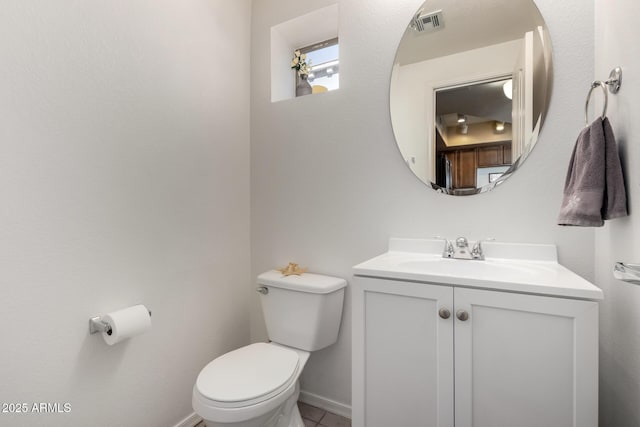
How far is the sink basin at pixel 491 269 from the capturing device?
33.8 inches

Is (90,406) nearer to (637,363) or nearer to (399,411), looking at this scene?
(399,411)

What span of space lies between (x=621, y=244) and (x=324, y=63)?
1.81m

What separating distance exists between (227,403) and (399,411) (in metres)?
0.61

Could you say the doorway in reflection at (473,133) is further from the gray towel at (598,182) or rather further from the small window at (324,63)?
the small window at (324,63)


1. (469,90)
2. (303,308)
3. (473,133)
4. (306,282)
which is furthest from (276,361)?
(469,90)

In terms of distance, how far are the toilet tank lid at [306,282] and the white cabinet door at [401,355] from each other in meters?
0.38

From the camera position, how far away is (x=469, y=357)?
0.93m

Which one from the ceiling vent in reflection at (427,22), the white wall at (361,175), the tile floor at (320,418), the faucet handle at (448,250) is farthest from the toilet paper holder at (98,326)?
the ceiling vent in reflection at (427,22)

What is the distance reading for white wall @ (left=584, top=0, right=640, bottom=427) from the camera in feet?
2.84

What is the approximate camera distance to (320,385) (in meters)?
1.70

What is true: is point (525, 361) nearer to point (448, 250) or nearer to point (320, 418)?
point (448, 250)

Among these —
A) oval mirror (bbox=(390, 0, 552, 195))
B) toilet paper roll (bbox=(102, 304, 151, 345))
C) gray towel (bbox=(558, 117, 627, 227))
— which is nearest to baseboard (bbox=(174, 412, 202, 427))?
toilet paper roll (bbox=(102, 304, 151, 345))

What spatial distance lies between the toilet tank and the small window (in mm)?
1267

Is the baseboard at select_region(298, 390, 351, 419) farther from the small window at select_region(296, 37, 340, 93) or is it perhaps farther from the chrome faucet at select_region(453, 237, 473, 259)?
the small window at select_region(296, 37, 340, 93)
